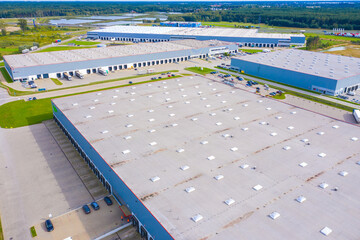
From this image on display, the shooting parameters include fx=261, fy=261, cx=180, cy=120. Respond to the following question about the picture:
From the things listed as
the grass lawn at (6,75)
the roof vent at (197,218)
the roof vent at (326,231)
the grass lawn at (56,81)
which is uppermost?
the roof vent at (326,231)

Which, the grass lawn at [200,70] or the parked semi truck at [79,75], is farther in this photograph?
the grass lawn at [200,70]

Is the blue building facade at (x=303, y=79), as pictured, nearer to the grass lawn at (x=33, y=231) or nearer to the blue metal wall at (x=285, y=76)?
the blue metal wall at (x=285, y=76)

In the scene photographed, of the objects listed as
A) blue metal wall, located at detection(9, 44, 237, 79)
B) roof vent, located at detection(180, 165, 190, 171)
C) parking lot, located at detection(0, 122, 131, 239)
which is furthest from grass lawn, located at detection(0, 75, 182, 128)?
roof vent, located at detection(180, 165, 190, 171)

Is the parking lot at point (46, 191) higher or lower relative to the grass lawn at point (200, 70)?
lower

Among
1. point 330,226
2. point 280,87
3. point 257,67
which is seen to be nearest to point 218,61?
point 257,67

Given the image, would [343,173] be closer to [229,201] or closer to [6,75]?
[229,201]

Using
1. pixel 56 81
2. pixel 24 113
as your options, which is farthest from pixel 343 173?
pixel 56 81

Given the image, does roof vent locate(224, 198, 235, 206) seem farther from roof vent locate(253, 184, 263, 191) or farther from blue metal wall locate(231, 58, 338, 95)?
blue metal wall locate(231, 58, 338, 95)

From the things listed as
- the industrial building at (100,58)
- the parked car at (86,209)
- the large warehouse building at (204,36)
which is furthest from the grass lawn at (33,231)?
the large warehouse building at (204,36)

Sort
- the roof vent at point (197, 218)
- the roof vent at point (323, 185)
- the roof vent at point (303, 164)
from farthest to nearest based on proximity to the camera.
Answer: the roof vent at point (303, 164)
the roof vent at point (323, 185)
the roof vent at point (197, 218)
